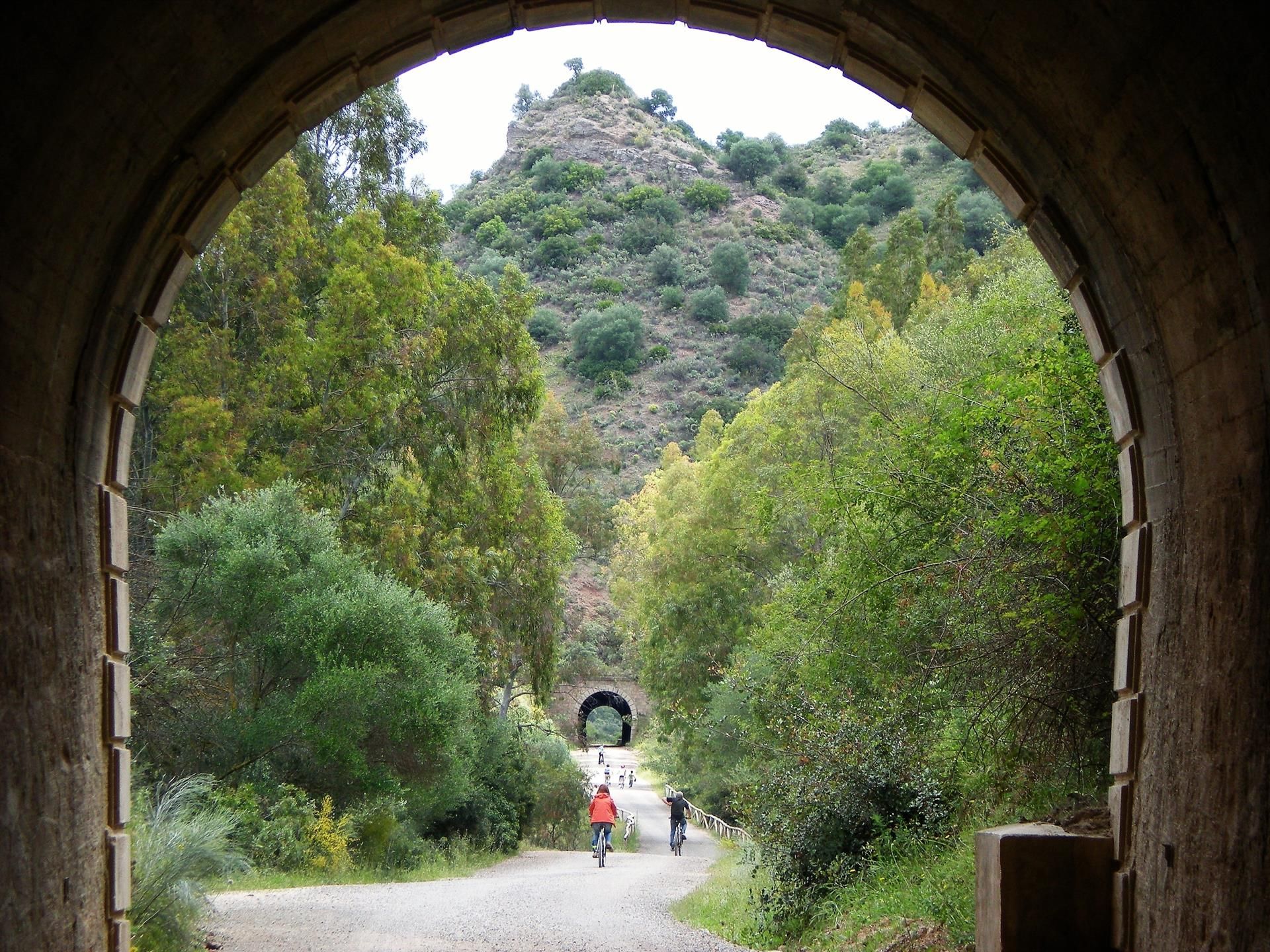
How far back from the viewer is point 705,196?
435 ft

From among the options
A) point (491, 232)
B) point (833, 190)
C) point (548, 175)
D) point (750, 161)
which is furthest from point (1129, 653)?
point (750, 161)

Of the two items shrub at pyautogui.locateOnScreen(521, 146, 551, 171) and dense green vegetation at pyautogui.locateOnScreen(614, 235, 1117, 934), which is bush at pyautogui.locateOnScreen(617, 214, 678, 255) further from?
dense green vegetation at pyautogui.locateOnScreen(614, 235, 1117, 934)

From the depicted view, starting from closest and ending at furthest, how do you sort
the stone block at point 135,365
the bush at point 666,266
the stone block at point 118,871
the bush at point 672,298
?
1. the stone block at point 118,871
2. the stone block at point 135,365
3. the bush at point 672,298
4. the bush at point 666,266

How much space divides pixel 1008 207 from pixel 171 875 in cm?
876

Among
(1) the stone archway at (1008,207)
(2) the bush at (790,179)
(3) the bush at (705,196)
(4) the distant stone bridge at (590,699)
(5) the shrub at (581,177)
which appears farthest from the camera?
(2) the bush at (790,179)

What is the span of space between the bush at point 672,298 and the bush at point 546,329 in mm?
10447

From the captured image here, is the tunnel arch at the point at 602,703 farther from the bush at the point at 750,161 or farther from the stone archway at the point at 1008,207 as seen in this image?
the bush at the point at 750,161

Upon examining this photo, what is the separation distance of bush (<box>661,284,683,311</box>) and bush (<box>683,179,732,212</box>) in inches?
748

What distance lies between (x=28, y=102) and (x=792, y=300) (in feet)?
368

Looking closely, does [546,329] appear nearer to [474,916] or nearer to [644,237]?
[644,237]

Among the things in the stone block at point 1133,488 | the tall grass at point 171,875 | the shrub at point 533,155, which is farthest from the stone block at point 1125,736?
the shrub at point 533,155

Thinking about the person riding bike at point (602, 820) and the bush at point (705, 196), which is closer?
the person riding bike at point (602, 820)

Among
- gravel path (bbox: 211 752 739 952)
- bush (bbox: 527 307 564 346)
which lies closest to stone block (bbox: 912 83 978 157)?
gravel path (bbox: 211 752 739 952)

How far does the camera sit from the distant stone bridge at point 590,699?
65750 millimetres
